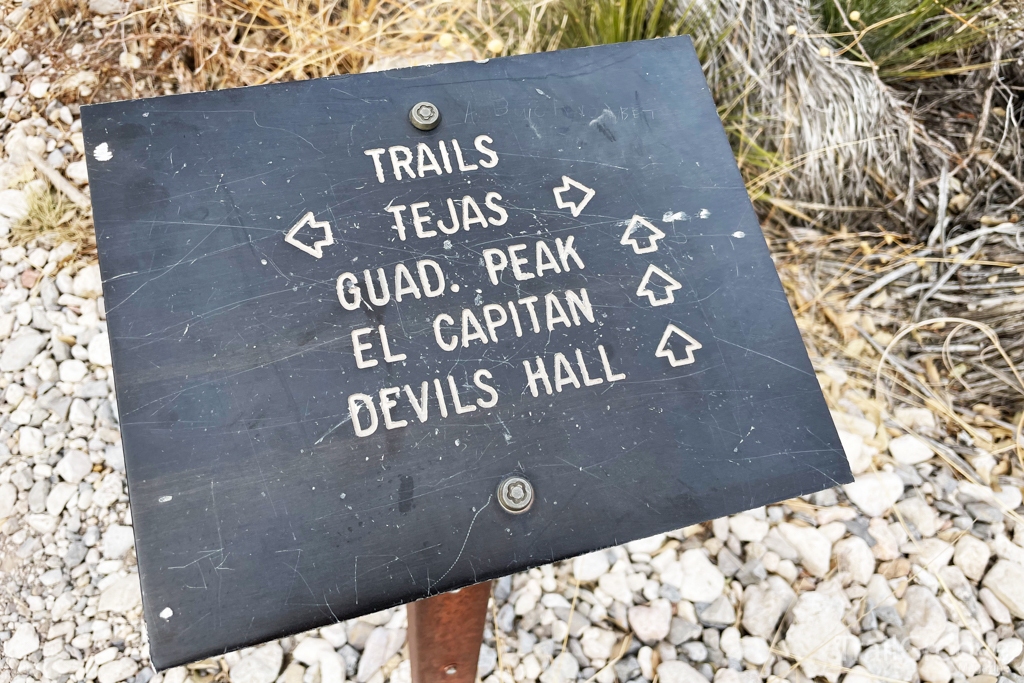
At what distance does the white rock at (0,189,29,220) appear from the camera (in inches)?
77.3

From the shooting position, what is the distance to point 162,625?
889 millimetres

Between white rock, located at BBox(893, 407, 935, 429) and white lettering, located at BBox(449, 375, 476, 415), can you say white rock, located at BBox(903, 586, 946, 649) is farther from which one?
white lettering, located at BBox(449, 375, 476, 415)

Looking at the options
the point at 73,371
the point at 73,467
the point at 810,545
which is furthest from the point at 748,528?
the point at 73,371

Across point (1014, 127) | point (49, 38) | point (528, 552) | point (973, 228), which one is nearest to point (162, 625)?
point (528, 552)

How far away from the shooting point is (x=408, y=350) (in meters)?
1.05

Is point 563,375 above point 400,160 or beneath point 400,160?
beneath

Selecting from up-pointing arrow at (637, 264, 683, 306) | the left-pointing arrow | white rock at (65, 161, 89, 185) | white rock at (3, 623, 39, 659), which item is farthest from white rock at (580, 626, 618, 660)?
white rock at (65, 161, 89, 185)

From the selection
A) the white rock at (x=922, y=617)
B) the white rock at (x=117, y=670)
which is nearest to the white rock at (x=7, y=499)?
the white rock at (x=117, y=670)

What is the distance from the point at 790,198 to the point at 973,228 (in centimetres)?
58

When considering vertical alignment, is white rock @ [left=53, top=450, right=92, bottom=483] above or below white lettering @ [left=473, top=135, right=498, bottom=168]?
below

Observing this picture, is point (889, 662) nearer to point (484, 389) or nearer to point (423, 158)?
point (484, 389)

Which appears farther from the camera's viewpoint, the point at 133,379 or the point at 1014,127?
the point at 1014,127

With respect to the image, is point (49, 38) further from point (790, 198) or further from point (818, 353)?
point (818, 353)

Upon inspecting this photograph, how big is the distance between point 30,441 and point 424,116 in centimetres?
135
